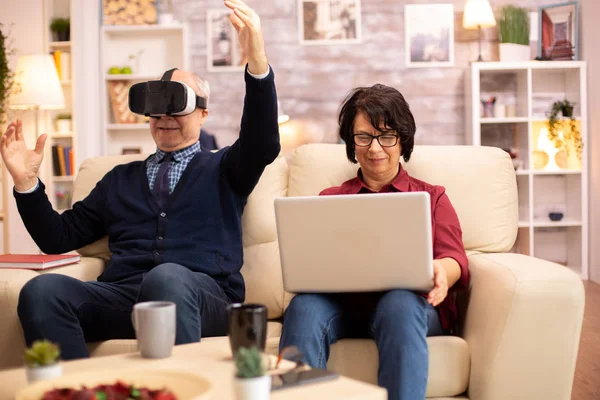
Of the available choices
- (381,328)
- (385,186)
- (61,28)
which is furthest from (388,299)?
(61,28)

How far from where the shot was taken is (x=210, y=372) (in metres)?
1.37

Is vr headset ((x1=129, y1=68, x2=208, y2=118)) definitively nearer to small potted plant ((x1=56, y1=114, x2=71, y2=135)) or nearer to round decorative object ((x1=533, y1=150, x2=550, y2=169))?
small potted plant ((x1=56, y1=114, x2=71, y2=135))

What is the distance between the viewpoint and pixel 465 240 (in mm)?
2383

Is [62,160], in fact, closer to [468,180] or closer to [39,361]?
[468,180]

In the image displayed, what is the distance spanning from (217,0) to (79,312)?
4.12m

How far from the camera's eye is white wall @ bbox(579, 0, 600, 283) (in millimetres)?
5273

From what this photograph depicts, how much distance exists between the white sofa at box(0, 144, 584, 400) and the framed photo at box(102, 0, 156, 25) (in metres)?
3.28

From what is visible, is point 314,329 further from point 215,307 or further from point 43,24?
point 43,24

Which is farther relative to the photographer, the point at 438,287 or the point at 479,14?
the point at 479,14

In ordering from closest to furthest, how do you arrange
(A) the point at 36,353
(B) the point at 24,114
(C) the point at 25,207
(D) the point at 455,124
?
(A) the point at 36,353
(C) the point at 25,207
(B) the point at 24,114
(D) the point at 455,124

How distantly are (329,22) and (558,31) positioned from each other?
1702 millimetres

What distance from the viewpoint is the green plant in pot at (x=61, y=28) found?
5.41 meters

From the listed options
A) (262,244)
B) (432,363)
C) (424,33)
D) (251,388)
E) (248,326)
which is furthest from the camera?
(424,33)

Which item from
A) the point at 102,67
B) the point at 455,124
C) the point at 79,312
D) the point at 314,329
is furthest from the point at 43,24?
the point at 314,329
